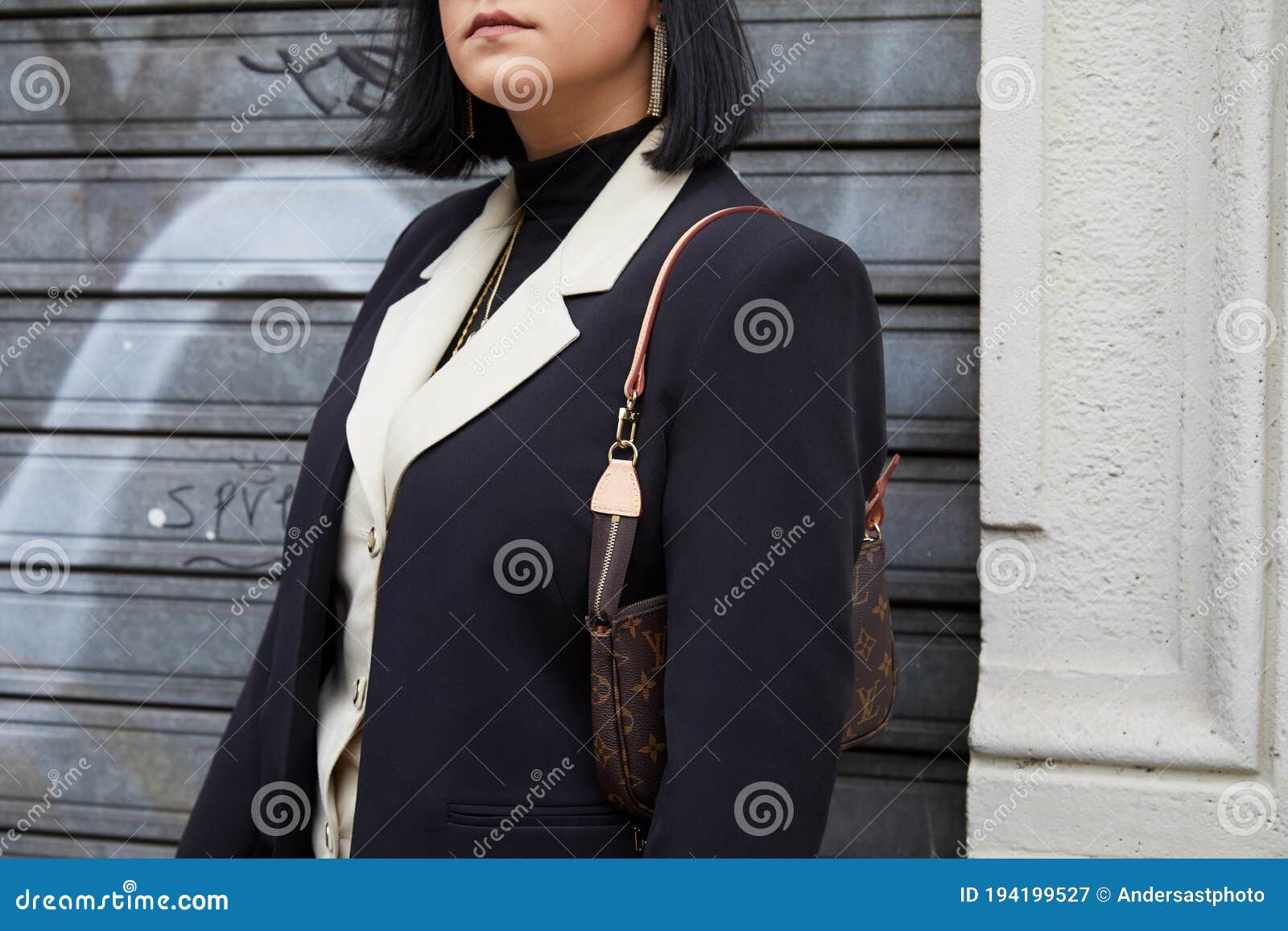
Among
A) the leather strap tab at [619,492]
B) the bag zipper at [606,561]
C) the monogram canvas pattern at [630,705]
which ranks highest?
the leather strap tab at [619,492]

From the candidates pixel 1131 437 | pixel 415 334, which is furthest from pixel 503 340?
pixel 1131 437

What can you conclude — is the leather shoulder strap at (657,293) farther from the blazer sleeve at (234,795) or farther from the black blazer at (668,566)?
the blazer sleeve at (234,795)

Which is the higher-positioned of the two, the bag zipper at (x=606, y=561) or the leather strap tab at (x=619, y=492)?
the leather strap tab at (x=619, y=492)

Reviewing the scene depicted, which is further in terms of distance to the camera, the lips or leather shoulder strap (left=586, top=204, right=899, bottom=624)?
the lips

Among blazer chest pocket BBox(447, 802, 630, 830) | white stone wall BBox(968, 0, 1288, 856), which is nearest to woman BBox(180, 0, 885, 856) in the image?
blazer chest pocket BBox(447, 802, 630, 830)

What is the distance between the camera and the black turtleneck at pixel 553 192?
1.59m

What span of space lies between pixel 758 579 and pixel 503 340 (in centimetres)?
47

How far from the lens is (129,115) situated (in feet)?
9.70

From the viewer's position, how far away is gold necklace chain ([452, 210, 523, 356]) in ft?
5.39

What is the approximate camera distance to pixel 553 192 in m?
1.66

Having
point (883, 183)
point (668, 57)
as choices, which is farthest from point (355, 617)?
point (883, 183)

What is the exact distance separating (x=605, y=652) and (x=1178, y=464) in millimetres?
1296

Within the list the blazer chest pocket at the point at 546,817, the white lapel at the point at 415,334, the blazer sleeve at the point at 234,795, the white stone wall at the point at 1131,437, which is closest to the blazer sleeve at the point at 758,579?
the blazer chest pocket at the point at 546,817

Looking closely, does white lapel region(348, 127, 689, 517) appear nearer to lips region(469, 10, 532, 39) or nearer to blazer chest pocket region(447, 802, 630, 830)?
lips region(469, 10, 532, 39)
